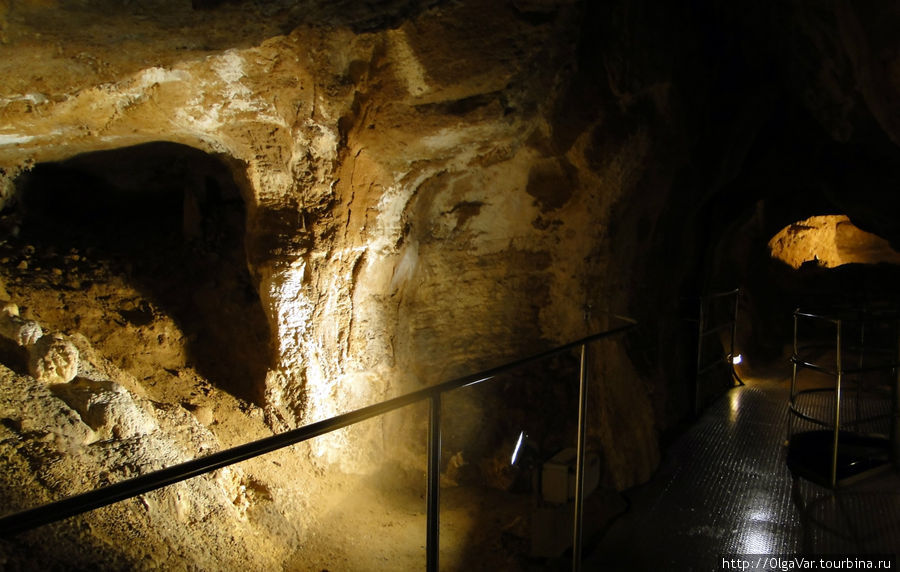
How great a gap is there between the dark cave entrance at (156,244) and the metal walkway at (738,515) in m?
2.95

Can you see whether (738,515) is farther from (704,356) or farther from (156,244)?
(156,244)

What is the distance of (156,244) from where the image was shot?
4977 mm

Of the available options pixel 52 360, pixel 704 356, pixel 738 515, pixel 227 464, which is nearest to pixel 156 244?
pixel 52 360

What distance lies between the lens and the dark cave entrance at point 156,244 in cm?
428

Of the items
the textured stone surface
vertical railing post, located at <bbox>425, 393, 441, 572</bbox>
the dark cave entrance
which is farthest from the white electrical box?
the dark cave entrance

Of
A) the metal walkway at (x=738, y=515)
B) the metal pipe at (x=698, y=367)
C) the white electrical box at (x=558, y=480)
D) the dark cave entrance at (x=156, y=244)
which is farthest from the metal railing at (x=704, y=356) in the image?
the dark cave entrance at (x=156, y=244)

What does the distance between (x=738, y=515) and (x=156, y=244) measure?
5280 mm

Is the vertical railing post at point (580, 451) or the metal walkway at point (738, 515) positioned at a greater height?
the vertical railing post at point (580, 451)

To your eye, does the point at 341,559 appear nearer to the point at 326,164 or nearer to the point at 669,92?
the point at 326,164

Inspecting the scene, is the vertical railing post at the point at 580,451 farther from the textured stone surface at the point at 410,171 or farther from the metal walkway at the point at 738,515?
the textured stone surface at the point at 410,171

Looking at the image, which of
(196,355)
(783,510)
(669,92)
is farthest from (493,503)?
(669,92)

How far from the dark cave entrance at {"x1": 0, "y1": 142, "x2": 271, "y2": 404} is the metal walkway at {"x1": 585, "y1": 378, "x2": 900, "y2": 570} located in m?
2.95

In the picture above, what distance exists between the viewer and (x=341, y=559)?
359 cm

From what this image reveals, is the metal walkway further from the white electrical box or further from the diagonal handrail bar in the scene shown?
the diagonal handrail bar
